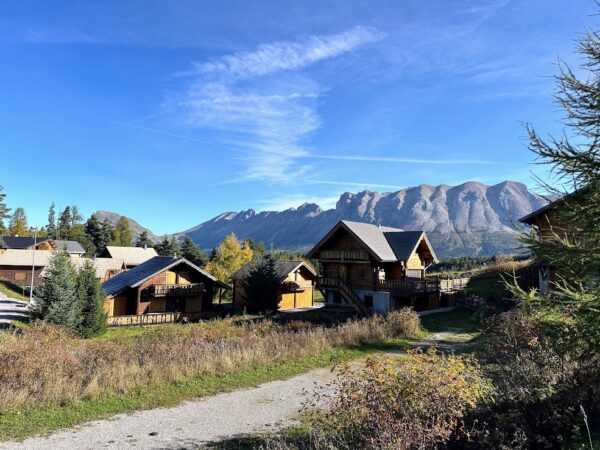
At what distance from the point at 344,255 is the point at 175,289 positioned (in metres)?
16.0

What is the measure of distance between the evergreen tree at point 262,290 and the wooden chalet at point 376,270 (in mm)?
4171

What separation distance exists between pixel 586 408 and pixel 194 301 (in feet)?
120

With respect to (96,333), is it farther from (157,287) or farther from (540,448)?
(540,448)

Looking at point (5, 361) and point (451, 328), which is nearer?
point (5, 361)

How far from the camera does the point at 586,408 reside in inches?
301

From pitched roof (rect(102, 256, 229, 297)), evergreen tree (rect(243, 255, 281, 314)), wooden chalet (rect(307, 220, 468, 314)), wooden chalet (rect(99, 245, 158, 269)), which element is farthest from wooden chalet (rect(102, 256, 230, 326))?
wooden chalet (rect(99, 245, 158, 269))

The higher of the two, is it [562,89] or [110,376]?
[562,89]

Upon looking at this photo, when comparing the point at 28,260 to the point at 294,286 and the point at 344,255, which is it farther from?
the point at 344,255

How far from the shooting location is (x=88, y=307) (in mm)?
27750

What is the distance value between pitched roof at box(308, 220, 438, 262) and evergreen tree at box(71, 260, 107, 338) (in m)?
17.8

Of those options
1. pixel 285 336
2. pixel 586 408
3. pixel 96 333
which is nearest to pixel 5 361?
pixel 285 336

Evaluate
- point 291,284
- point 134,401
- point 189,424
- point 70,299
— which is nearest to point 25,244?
point 291,284

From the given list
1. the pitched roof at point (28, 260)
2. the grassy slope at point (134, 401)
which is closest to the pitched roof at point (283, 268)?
the grassy slope at point (134, 401)

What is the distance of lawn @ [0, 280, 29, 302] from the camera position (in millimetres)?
50250
